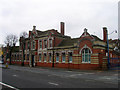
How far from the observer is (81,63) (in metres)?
28.2

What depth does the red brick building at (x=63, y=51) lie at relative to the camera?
2650 centimetres

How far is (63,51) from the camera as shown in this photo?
3203 cm

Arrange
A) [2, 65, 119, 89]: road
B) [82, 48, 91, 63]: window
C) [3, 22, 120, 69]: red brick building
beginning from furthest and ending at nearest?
1. [82, 48, 91, 63]: window
2. [3, 22, 120, 69]: red brick building
3. [2, 65, 119, 89]: road

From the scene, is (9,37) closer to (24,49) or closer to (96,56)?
(24,49)

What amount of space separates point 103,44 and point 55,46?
1194 cm

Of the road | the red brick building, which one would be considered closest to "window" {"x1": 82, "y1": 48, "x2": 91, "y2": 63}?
the red brick building

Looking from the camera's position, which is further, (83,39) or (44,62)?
(44,62)

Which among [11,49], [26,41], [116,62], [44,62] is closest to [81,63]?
[116,62]

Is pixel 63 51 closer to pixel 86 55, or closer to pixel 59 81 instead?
pixel 86 55

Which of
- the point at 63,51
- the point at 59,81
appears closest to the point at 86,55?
the point at 63,51

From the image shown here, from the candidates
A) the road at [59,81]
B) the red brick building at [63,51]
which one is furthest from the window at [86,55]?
the road at [59,81]

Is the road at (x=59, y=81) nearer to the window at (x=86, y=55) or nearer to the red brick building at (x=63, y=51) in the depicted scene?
the red brick building at (x=63, y=51)

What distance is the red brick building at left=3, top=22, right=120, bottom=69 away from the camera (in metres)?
26.5

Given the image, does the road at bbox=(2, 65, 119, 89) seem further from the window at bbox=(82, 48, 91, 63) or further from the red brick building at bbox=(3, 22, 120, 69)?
the window at bbox=(82, 48, 91, 63)
